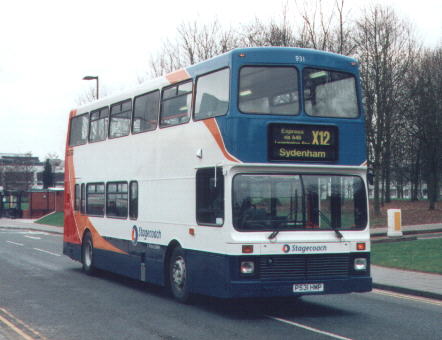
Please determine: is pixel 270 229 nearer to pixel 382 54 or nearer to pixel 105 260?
pixel 105 260

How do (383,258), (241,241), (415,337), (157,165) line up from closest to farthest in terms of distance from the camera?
(415,337) < (241,241) < (157,165) < (383,258)

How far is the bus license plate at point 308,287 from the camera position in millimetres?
10906

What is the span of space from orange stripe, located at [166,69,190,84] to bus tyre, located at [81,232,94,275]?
18.8 ft

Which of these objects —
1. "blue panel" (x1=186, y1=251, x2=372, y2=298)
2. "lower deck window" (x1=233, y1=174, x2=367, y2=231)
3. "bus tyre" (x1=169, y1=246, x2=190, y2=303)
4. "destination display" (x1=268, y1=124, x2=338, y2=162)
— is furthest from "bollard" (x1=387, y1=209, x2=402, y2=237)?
"destination display" (x1=268, y1=124, x2=338, y2=162)

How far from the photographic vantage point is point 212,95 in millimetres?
11812

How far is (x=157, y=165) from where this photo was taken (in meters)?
13.9

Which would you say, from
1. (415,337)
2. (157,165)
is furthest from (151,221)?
(415,337)

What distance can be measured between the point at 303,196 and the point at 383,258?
9963 millimetres

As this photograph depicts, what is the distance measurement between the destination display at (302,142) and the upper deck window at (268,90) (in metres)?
0.28

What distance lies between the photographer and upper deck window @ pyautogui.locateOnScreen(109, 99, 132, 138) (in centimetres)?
1565

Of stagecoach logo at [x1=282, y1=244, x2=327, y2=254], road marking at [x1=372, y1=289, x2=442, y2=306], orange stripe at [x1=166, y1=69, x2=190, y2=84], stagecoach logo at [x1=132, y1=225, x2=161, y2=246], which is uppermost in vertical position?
orange stripe at [x1=166, y1=69, x2=190, y2=84]

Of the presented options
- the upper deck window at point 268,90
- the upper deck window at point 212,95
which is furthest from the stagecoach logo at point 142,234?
the upper deck window at point 268,90

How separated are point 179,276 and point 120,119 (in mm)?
4734

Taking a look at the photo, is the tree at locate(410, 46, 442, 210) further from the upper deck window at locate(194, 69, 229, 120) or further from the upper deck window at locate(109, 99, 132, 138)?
the upper deck window at locate(194, 69, 229, 120)
